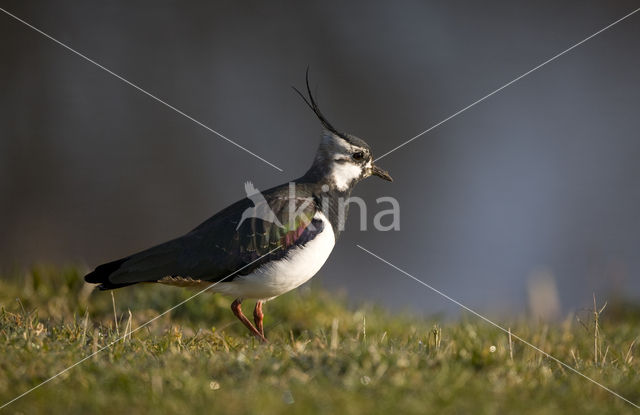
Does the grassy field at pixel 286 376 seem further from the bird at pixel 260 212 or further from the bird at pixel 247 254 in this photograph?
the bird at pixel 260 212

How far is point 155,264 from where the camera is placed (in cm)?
526

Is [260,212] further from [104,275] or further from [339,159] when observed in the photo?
[104,275]

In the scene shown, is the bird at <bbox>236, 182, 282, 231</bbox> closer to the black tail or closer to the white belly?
Result: the white belly

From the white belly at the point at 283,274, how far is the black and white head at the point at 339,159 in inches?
28.8

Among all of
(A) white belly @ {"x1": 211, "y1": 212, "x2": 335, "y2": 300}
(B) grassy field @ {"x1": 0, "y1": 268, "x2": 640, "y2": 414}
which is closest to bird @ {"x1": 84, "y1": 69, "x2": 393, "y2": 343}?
(A) white belly @ {"x1": 211, "y1": 212, "x2": 335, "y2": 300}

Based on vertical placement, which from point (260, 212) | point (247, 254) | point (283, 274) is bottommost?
point (283, 274)

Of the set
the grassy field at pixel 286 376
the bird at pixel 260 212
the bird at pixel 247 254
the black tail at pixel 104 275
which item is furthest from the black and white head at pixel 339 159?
the black tail at pixel 104 275

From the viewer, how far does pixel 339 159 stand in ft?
19.8

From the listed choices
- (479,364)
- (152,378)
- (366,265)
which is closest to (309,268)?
(479,364)

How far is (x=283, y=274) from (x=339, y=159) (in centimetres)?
129

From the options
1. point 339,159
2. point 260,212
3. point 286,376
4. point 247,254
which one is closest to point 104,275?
point 247,254

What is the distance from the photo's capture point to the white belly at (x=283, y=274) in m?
5.21

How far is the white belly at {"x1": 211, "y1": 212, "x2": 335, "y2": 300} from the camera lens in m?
5.21

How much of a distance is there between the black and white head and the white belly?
0.73 m
